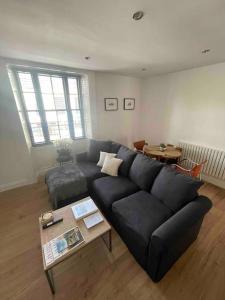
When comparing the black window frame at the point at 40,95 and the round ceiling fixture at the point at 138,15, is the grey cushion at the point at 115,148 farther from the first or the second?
the round ceiling fixture at the point at 138,15

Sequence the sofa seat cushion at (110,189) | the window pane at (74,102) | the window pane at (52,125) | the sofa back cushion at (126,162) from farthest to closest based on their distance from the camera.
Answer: the window pane at (74,102), the window pane at (52,125), the sofa back cushion at (126,162), the sofa seat cushion at (110,189)

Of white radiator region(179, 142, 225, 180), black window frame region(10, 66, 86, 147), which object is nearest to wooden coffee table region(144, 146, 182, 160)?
white radiator region(179, 142, 225, 180)

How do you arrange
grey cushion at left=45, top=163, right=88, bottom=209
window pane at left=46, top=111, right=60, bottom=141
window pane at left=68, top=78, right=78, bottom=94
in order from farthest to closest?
window pane at left=68, top=78, right=78, bottom=94, window pane at left=46, top=111, right=60, bottom=141, grey cushion at left=45, top=163, right=88, bottom=209

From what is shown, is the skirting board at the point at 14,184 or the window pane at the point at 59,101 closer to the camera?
the skirting board at the point at 14,184

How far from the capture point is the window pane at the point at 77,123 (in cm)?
367

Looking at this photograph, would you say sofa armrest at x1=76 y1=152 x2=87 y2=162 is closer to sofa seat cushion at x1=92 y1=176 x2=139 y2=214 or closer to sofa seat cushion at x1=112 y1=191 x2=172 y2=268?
sofa seat cushion at x1=92 y1=176 x2=139 y2=214

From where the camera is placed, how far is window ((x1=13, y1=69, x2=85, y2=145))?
9.57 ft

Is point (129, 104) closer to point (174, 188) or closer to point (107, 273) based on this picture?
point (174, 188)

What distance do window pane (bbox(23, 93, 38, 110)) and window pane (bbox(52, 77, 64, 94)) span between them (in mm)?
527

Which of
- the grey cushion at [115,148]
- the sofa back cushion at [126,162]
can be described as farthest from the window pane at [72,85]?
the sofa back cushion at [126,162]

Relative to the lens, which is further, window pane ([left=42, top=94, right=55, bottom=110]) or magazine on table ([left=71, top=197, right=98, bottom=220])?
window pane ([left=42, top=94, right=55, bottom=110])

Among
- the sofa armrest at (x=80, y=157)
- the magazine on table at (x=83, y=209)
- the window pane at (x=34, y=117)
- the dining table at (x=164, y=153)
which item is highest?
the window pane at (x=34, y=117)

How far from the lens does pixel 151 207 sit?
168 cm

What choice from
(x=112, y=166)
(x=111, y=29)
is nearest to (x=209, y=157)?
(x=112, y=166)
